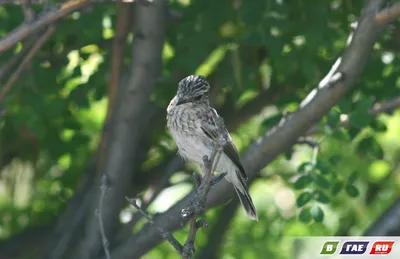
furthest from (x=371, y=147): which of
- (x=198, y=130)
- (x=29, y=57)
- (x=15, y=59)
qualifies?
(x=15, y=59)

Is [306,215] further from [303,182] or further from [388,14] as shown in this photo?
[388,14]

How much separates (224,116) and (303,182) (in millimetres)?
1861

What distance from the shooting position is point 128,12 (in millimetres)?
6484

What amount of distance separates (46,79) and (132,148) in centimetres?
87

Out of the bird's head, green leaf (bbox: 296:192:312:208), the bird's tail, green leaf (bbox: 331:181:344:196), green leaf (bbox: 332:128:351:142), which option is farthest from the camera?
green leaf (bbox: 331:181:344:196)

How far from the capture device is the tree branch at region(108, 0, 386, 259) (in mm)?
5430

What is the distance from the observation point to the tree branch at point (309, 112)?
543 centimetres

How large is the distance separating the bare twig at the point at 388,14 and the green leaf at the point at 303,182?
116 centimetres

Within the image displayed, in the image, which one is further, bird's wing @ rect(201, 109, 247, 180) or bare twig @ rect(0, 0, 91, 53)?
bird's wing @ rect(201, 109, 247, 180)

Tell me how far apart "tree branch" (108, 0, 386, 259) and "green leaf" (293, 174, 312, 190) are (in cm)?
24

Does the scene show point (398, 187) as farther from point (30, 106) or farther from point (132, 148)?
point (30, 106)

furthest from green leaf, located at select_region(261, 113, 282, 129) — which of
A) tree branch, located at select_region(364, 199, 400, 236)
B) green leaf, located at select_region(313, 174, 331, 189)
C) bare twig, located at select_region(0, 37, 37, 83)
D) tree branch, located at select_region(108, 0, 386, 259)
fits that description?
bare twig, located at select_region(0, 37, 37, 83)

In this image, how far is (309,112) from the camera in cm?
554

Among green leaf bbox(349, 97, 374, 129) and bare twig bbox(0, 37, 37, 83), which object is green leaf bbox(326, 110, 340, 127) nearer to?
green leaf bbox(349, 97, 374, 129)
